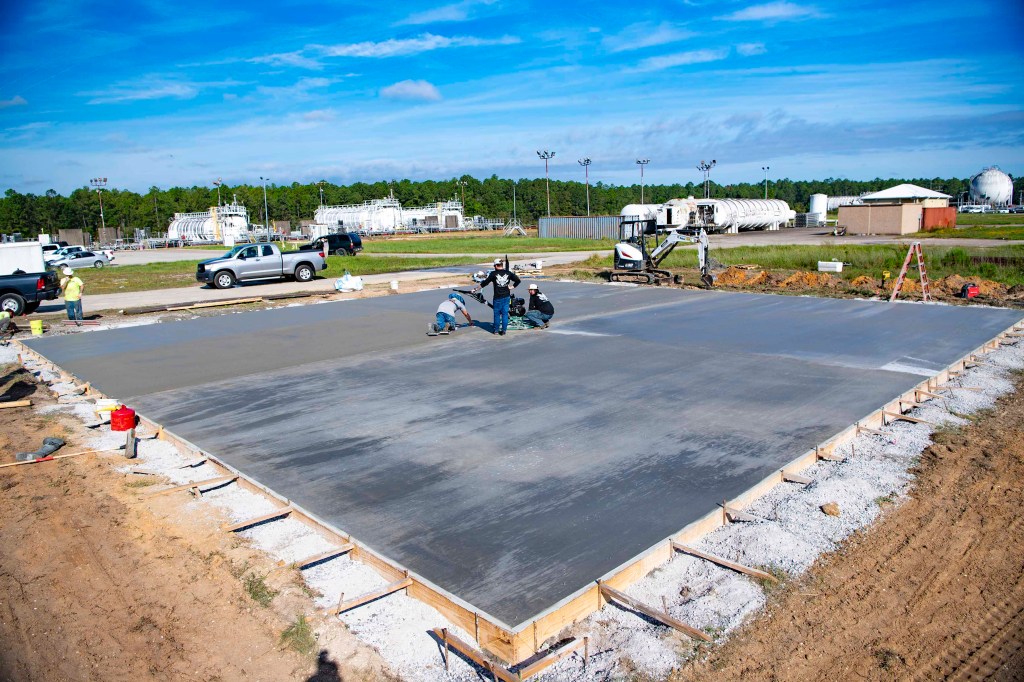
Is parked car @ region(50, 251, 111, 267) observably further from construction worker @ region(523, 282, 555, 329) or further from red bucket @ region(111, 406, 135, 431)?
red bucket @ region(111, 406, 135, 431)

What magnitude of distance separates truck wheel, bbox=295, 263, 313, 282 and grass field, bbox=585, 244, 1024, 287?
1266 centimetres

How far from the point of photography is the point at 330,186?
124 metres

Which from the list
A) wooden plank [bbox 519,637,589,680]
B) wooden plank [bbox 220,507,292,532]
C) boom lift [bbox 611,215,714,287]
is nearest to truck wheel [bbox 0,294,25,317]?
boom lift [bbox 611,215,714,287]

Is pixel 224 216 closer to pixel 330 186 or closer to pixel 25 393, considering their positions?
pixel 330 186

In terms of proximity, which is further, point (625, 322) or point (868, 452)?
point (625, 322)

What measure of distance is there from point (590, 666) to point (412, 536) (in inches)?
85.5

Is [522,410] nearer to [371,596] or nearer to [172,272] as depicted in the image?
[371,596]

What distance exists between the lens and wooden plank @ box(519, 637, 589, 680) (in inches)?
174

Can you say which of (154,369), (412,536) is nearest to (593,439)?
(412,536)

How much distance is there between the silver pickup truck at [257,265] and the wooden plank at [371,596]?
83.0 ft

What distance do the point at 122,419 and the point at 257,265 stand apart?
2046 centimetres

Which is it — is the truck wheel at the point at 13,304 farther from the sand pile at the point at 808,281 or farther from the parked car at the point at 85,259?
the sand pile at the point at 808,281

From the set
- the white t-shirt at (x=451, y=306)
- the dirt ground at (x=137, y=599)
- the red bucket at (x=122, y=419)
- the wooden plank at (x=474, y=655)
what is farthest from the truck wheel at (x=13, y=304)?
the wooden plank at (x=474, y=655)

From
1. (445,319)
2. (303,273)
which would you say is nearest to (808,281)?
(445,319)
